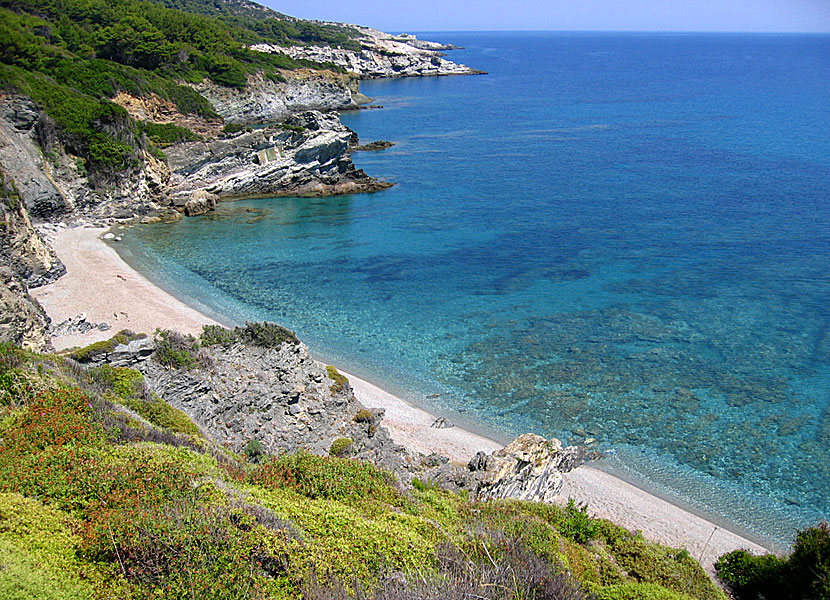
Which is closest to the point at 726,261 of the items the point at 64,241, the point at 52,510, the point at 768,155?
the point at 768,155

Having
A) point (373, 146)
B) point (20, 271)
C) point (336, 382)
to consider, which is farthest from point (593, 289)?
point (373, 146)

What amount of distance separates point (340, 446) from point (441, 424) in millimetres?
6761

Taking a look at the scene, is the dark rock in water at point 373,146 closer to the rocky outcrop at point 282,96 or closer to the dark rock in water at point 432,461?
the rocky outcrop at point 282,96

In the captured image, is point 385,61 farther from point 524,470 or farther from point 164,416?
point 164,416

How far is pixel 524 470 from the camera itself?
1797 centimetres

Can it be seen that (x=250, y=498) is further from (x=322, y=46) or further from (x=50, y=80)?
(x=322, y=46)

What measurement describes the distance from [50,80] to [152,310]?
3395cm

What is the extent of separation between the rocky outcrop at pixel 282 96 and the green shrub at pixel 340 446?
7451cm

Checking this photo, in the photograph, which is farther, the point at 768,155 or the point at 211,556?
the point at 768,155

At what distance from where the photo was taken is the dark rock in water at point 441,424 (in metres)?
23.5

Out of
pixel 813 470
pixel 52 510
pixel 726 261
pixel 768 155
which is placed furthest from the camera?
pixel 768 155

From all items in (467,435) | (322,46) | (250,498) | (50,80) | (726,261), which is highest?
(322,46)

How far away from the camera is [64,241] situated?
4238cm

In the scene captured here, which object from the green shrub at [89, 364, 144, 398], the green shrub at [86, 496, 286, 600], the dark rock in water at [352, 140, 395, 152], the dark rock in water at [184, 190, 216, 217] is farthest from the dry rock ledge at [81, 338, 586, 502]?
the dark rock in water at [352, 140, 395, 152]
